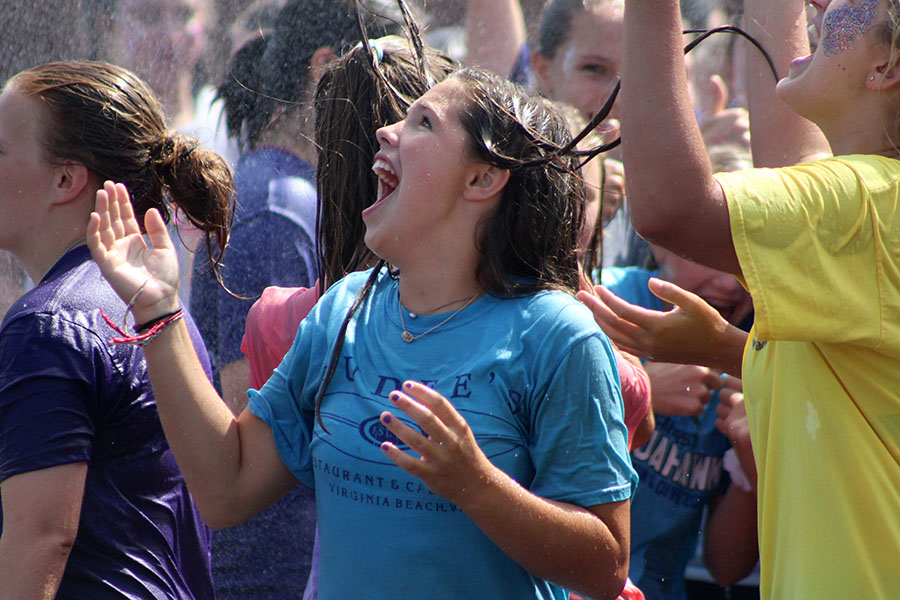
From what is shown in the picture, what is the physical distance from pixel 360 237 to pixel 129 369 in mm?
589

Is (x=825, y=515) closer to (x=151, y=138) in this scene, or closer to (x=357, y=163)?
(x=357, y=163)

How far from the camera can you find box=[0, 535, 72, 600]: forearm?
6.17 feet

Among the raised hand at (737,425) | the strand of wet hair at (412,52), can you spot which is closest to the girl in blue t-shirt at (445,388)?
the strand of wet hair at (412,52)

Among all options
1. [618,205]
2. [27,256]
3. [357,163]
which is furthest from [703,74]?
[27,256]

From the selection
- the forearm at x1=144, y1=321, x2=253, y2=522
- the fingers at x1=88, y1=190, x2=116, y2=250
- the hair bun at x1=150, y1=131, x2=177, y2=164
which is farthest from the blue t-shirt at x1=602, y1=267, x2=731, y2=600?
the fingers at x1=88, y1=190, x2=116, y2=250

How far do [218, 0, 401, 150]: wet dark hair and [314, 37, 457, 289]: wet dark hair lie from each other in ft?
3.02

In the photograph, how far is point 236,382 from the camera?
2811 mm

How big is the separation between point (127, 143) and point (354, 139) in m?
0.53

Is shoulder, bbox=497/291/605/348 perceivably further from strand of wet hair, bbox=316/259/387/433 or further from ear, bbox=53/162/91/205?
ear, bbox=53/162/91/205

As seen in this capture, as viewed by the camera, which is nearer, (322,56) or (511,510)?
(511,510)

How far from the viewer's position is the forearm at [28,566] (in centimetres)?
188

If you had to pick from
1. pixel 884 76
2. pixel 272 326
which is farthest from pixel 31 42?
pixel 884 76

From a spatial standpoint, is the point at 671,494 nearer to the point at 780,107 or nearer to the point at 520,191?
the point at 780,107

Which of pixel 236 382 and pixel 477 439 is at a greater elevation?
pixel 477 439
